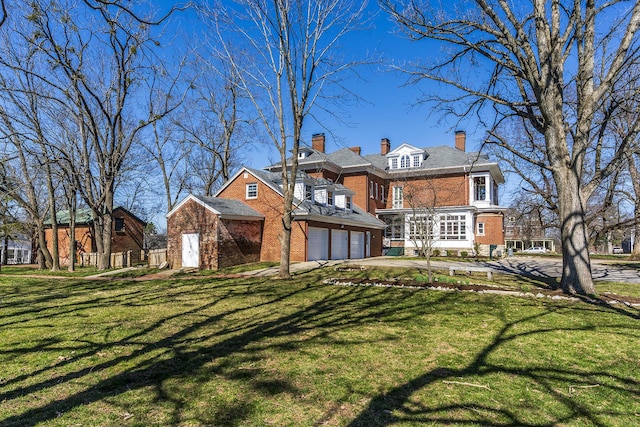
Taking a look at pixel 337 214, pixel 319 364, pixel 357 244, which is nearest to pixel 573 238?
pixel 319 364

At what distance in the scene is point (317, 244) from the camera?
77.7ft

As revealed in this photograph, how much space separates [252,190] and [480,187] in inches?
808

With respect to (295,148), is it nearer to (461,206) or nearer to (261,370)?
(261,370)

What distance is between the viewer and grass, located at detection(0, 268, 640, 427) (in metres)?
3.71

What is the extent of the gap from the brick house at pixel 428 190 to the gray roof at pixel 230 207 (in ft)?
28.2

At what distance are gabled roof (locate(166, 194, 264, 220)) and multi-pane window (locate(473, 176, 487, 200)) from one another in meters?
20.0

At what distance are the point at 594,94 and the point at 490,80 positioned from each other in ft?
11.0

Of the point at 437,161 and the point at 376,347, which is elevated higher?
the point at 437,161

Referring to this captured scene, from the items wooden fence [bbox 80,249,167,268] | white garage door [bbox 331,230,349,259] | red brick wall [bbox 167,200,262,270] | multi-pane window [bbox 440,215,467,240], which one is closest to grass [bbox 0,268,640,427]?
red brick wall [bbox 167,200,262,270]

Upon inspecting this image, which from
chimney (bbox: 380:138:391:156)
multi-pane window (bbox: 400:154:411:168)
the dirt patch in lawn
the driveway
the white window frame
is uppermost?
chimney (bbox: 380:138:391:156)

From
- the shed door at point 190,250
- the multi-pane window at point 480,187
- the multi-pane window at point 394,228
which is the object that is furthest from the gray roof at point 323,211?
the multi-pane window at point 480,187

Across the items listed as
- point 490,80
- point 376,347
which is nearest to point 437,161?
point 490,80

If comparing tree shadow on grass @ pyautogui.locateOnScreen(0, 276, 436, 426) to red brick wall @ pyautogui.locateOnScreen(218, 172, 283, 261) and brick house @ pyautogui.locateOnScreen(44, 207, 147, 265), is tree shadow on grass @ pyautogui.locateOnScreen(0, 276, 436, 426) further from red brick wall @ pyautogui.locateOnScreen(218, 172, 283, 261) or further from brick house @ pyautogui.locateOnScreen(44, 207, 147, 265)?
brick house @ pyautogui.locateOnScreen(44, 207, 147, 265)

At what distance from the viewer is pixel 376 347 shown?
5910mm
